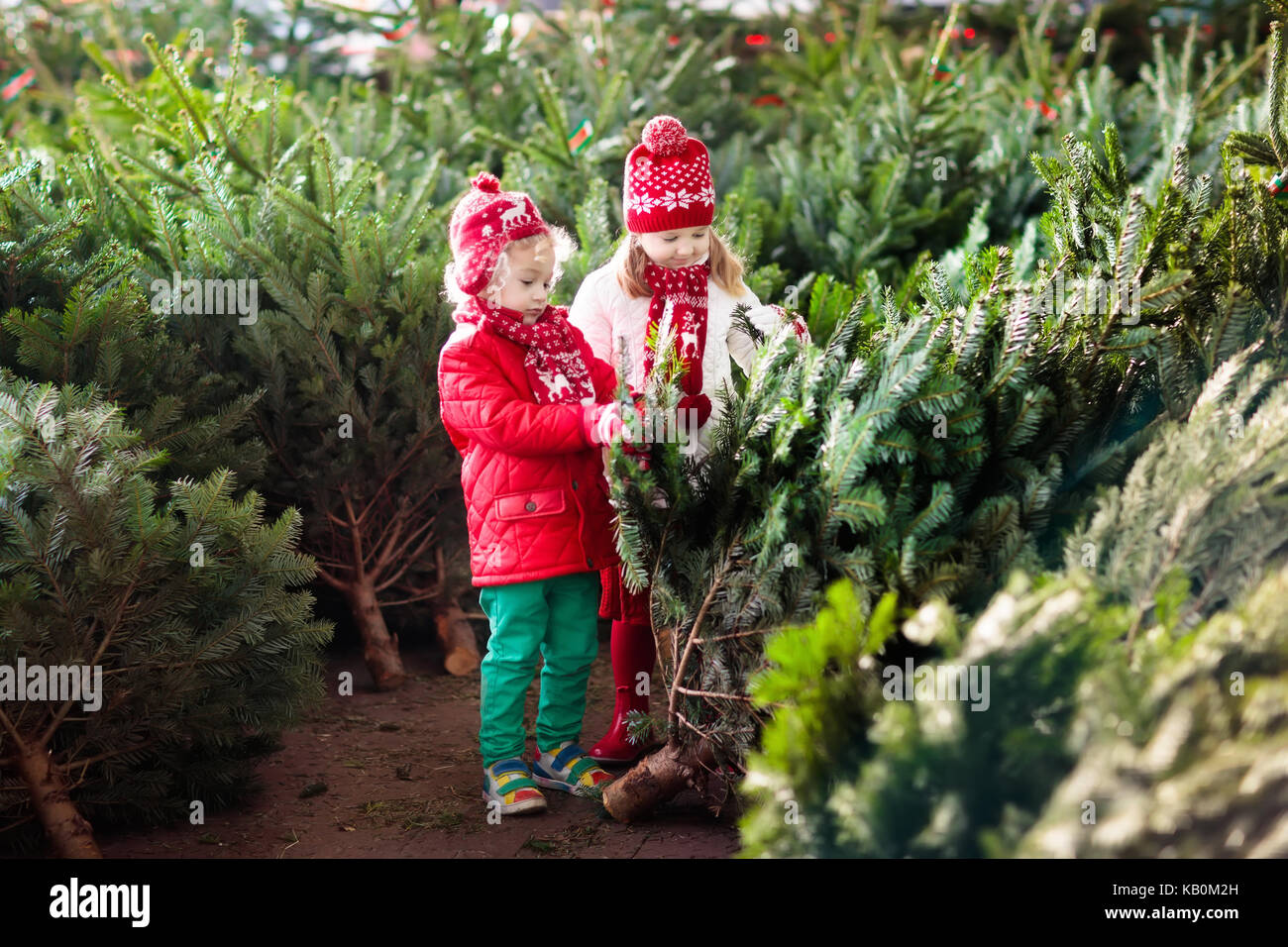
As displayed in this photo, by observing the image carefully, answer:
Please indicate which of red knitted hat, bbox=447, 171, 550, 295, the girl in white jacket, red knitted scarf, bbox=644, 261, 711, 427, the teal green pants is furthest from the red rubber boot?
red knitted hat, bbox=447, 171, 550, 295

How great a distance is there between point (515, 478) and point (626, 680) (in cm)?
83

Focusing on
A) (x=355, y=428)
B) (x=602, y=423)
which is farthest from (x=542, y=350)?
(x=355, y=428)

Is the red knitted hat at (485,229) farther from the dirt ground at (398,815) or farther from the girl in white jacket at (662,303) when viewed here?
the dirt ground at (398,815)

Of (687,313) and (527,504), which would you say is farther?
(687,313)

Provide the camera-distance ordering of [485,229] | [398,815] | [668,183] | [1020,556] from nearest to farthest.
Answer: [1020,556] → [485,229] → [398,815] → [668,183]

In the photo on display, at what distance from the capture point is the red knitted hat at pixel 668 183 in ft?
11.9

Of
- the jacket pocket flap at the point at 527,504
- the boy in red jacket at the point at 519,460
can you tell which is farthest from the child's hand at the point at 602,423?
the jacket pocket flap at the point at 527,504

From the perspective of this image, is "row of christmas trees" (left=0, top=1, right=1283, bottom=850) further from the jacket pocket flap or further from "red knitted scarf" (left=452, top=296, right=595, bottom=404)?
"red knitted scarf" (left=452, top=296, right=595, bottom=404)

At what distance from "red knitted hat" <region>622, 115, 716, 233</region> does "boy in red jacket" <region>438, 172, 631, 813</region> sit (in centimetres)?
34

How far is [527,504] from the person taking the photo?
346cm

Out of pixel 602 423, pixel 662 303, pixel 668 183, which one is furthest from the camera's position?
pixel 662 303

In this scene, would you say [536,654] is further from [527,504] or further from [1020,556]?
A: [1020,556]

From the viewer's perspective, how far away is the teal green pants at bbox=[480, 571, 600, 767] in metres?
3.52
